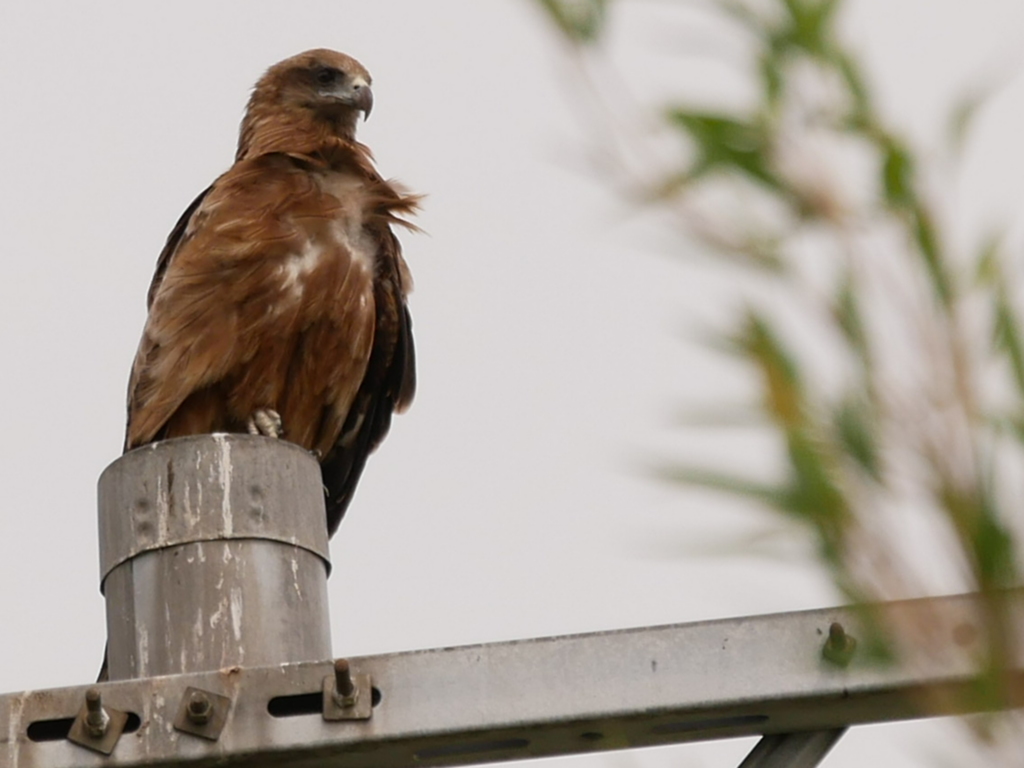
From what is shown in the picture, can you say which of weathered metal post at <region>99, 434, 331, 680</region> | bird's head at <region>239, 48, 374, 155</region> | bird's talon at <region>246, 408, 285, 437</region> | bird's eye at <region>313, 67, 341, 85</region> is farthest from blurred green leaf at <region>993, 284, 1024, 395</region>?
bird's eye at <region>313, 67, 341, 85</region>

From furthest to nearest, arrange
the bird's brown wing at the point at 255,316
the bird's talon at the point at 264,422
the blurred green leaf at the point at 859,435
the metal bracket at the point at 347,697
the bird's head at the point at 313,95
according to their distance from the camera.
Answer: the bird's head at the point at 313,95 < the bird's talon at the point at 264,422 < the bird's brown wing at the point at 255,316 < the metal bracket at the point at 347,697 < the blurred green leaf at the point at 859,435

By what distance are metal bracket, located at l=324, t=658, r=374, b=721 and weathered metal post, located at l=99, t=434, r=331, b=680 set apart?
0.66 ft

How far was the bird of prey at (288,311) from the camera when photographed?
582cm

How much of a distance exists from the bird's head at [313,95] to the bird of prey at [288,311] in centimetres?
8

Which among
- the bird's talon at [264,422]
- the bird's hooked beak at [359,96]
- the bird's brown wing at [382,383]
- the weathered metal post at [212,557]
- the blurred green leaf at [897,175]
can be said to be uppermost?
the bird's hooked beak at [359,96]

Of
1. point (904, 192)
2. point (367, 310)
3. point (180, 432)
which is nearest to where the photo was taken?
point (904, 192)

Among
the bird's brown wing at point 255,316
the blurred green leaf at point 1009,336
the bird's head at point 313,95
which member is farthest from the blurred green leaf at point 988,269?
the bird's head at point 313,95

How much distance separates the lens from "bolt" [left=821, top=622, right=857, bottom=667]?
301 cm

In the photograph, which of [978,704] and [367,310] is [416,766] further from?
[367,310]

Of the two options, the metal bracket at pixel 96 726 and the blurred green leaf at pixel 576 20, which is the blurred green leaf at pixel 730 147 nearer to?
the blurred green leaf at pixel 576 20

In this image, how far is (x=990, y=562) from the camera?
1.46m

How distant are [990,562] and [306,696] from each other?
73.9 inches

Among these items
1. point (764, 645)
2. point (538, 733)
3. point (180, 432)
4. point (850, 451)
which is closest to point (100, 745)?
point (538, 733)

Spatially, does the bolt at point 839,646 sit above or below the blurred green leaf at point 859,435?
above
